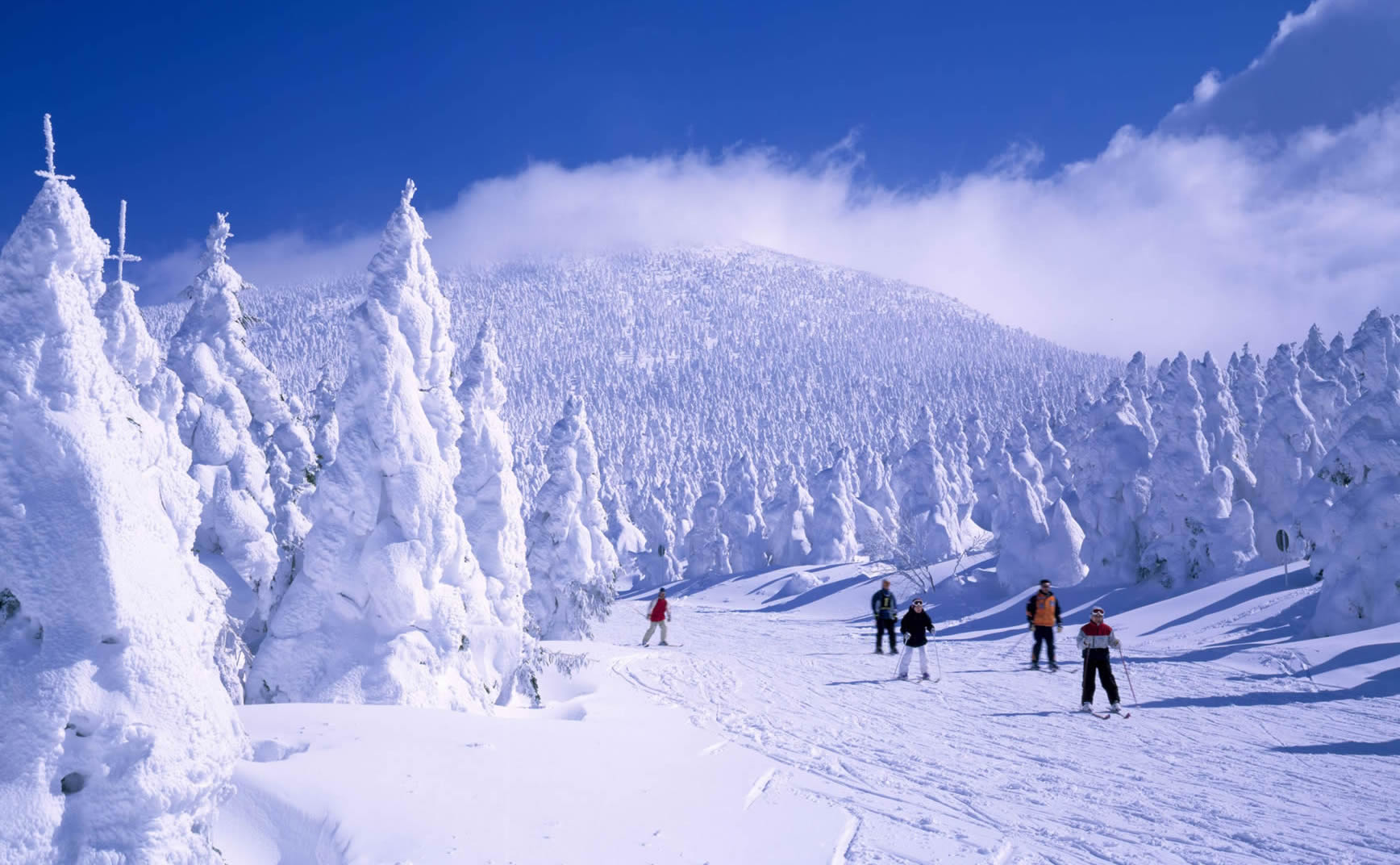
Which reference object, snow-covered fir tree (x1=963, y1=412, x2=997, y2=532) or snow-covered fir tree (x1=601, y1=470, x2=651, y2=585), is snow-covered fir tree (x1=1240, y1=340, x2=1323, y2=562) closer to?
snow-covered fir tree (x1=963, y1=412, x2=997, y2=532)

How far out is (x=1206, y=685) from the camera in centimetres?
1548

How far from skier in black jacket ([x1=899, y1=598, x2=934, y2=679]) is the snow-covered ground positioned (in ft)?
1.57

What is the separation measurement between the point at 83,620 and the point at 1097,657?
1274 cm

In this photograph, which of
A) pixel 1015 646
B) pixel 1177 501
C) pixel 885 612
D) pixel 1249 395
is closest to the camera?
pixel 885 612

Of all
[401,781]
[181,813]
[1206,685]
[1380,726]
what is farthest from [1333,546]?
[181,813]

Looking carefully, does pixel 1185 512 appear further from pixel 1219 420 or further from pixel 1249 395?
pixel 1249 395

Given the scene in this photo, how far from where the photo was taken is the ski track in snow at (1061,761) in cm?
762

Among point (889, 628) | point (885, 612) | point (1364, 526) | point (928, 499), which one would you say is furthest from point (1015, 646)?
point (928, 499)

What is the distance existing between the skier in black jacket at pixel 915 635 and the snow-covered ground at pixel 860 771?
1.57 ft

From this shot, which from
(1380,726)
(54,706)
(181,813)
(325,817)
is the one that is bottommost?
(1380,726)

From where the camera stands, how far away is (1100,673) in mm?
13227

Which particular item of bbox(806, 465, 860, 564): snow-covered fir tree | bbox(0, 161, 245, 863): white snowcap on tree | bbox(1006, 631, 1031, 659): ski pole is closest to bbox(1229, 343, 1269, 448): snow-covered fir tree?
bbox(806, 465, 860, 564): snow-covered fir tree

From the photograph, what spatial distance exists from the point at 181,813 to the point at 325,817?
1860 mm

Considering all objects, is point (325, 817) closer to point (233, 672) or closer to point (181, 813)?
point (181, 813)
